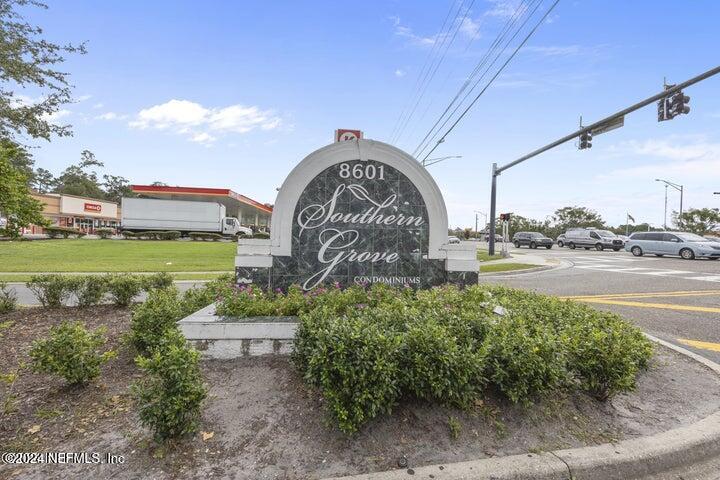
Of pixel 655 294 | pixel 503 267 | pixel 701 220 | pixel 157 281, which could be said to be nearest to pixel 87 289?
pixel 157 281

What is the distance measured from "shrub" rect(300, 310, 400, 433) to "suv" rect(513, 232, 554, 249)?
4019 cm

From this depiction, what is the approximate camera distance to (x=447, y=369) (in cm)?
295

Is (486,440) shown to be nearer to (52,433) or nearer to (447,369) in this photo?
(447,369)

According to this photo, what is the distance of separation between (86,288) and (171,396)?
5269 mm

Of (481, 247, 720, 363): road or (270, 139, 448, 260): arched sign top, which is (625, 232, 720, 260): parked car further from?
(270, 139, 448, 260): arched sign top

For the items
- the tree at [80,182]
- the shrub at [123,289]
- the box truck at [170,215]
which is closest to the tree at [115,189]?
the tree at [80,182]

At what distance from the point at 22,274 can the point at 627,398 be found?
16.8 meters

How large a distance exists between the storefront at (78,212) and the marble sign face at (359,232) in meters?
48.1

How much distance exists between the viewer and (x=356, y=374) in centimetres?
288

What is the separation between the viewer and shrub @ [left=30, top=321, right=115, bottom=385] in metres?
3.35

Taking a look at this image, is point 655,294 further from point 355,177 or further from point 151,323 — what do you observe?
point 151,323

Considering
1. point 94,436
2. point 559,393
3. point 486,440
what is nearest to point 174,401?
point 94,436

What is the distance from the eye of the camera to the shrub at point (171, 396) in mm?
2652

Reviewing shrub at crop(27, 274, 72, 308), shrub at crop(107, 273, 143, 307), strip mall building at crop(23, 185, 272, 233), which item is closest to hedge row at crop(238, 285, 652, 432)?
shrub at crop(107, 273, 143, 307)
